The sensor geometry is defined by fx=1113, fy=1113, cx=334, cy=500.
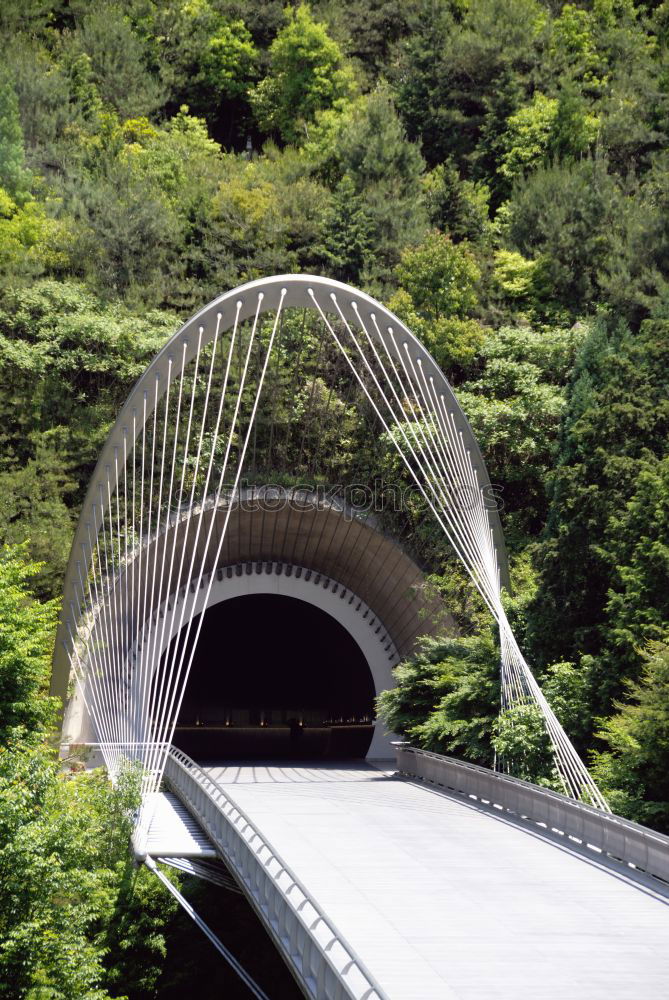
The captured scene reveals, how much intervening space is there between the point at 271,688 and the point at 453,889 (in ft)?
97.2

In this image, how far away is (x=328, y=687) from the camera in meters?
40.1

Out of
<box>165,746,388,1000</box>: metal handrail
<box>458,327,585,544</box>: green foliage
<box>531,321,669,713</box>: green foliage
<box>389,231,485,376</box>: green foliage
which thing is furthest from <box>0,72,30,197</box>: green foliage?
<box>165,746,388,1000</box>: metal handrail

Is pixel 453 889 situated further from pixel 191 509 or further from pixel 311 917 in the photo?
pixel 191 509

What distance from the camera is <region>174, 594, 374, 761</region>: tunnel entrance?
37062mm

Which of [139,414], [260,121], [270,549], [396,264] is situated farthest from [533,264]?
[260,121]

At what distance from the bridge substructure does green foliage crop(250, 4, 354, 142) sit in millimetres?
38077

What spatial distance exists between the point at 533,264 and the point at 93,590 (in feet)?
61.8

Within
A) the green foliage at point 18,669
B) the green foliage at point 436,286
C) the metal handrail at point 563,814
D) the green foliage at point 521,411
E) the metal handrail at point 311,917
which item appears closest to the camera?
the metal handrail at point 311,917

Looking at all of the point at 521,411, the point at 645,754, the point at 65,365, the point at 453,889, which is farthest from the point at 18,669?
the point at 521,411

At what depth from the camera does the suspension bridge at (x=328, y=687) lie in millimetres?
10523

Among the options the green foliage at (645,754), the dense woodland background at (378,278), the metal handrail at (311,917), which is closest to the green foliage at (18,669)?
the dense woodland background at (378,278)

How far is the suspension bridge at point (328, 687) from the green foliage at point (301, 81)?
20819 mm

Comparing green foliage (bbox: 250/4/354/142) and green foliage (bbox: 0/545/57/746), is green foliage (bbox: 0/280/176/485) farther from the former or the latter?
green foliage (bbox: 250/4/354/142)

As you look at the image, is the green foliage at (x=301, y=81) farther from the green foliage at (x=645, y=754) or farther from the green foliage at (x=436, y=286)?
the green foliage at (x=645, y=754)
